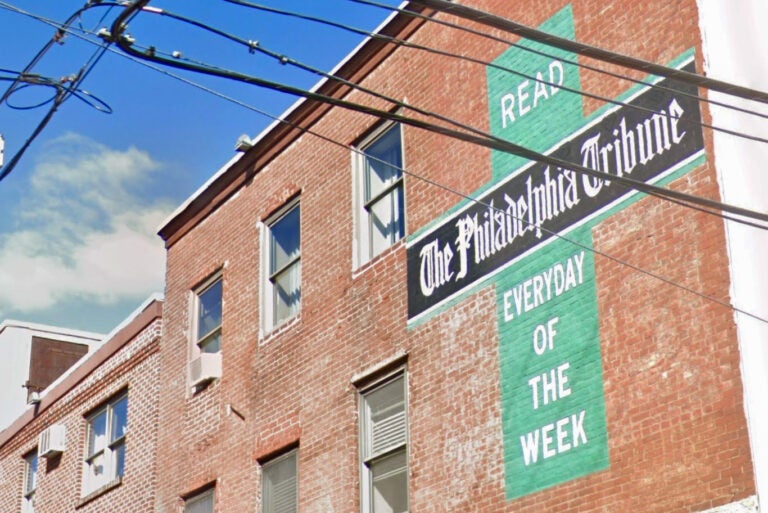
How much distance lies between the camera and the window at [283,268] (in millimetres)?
19109

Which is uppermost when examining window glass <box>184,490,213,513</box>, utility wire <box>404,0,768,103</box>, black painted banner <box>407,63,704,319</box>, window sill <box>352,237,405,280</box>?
window sill <box>352,237,405,280</box>

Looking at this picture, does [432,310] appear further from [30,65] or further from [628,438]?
[30,65]

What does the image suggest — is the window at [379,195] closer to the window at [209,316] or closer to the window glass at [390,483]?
the window glass at [390,483]

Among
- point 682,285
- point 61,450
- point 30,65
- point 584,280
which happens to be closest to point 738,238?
point 682,285

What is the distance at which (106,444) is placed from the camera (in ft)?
78.6

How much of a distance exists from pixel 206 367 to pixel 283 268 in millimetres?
2100

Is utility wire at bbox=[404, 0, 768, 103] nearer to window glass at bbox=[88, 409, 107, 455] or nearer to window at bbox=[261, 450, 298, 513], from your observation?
window at bbox=[261, 450, 298, 513]

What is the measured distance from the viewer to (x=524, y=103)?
14.8 metres

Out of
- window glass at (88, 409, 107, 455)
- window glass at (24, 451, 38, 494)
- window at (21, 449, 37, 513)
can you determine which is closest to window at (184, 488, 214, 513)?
window glass at (88, 409, 107, 455)

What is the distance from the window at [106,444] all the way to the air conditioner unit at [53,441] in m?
0.91

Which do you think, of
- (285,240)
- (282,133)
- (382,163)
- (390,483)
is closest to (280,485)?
(390,483)

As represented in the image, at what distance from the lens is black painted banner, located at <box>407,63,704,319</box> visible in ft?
41.1

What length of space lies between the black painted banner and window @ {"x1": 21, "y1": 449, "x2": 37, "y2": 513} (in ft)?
46.7

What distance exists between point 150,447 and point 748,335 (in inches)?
516
